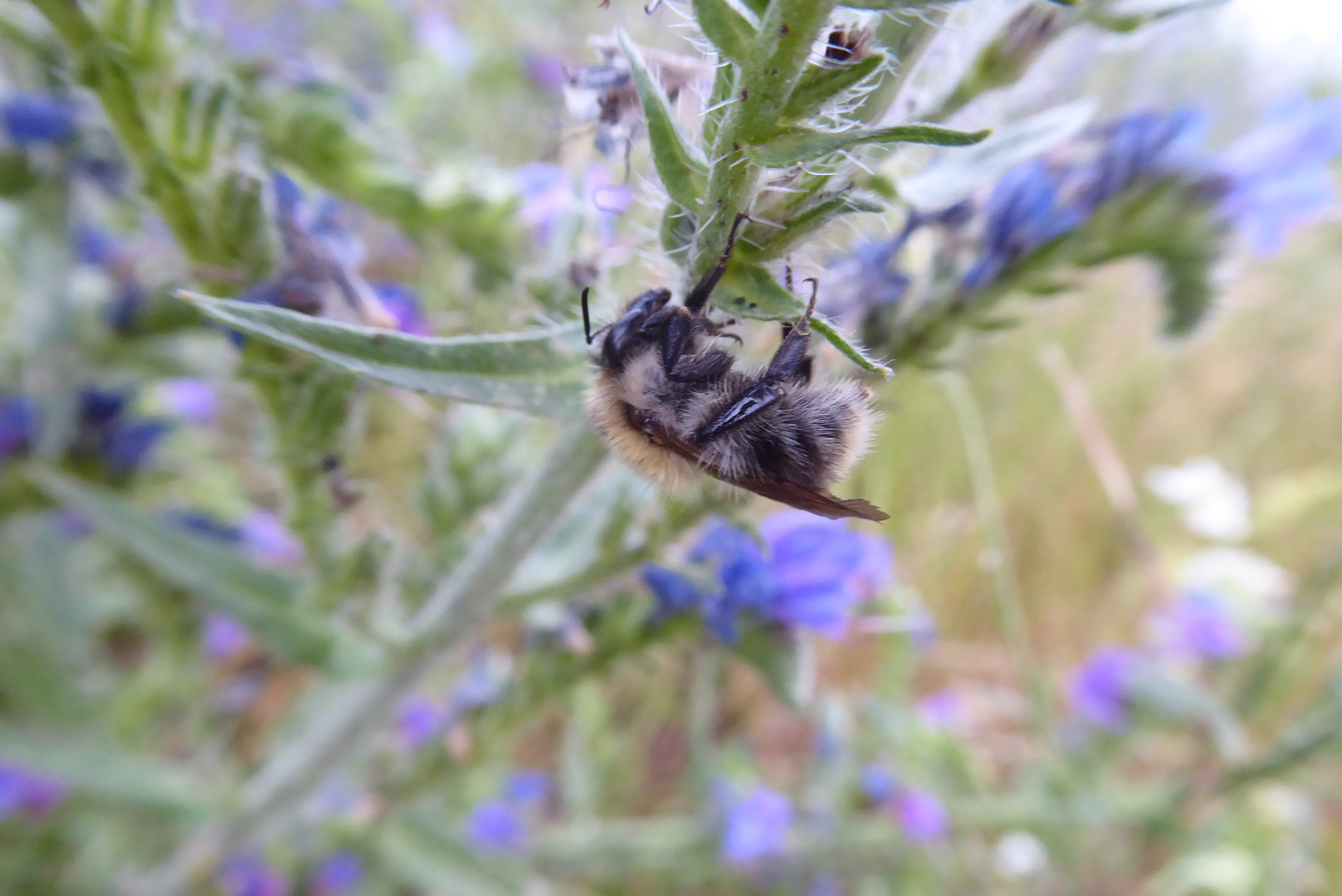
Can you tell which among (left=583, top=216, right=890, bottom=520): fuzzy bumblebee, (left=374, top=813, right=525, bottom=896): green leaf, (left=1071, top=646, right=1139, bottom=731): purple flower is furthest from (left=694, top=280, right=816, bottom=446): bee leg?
(left=1071, top=646, right=1139, bottom=731): purple flower

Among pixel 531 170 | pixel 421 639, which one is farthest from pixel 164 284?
pixel 421 639

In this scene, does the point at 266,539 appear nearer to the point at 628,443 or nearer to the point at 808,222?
the point at 628,443

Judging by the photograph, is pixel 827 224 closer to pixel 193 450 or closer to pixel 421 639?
pixel 421 639

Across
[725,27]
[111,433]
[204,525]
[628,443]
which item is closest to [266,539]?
[204,525]

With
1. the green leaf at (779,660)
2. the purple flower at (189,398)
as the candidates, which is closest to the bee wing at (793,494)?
the green leaf at (779,660)

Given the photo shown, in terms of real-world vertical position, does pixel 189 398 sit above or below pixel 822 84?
above

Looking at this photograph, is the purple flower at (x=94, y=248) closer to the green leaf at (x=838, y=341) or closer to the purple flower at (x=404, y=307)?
the purple flower at (x=404, y=307)

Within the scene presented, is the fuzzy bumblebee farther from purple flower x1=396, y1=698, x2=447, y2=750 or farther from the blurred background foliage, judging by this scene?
purple flower x1=396, y1=698, x2=447, y2=750
